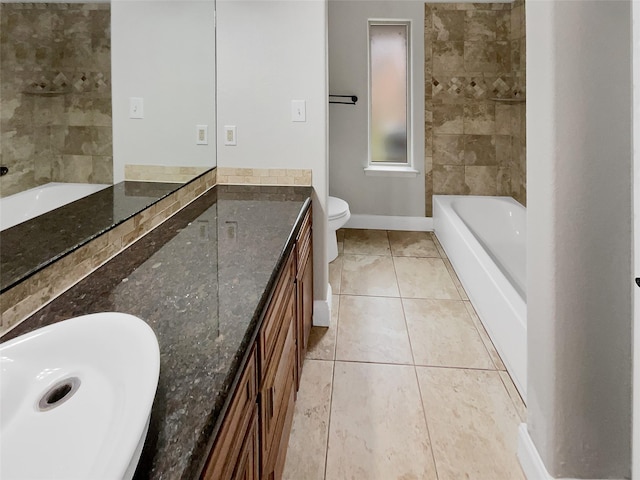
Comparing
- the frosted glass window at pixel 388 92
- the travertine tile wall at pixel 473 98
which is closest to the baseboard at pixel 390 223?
the travertine tile wall at pixel 473 98

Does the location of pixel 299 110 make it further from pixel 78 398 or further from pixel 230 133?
pixel 78 398

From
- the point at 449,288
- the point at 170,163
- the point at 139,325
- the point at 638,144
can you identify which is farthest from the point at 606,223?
the point at 449,288

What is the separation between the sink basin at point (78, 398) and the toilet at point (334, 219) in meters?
2.74

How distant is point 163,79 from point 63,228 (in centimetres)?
89

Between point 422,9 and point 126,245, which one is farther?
point 422,9

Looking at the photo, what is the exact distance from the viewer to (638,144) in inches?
41.4

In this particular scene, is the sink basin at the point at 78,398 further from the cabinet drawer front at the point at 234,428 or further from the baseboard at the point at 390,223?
the baseboard at the point at 390,223

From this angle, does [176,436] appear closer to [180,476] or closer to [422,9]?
[180,476]

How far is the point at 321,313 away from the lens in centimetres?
271

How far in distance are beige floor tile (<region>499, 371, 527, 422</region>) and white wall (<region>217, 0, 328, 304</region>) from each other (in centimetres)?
123

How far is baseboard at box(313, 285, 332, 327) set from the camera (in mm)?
2695

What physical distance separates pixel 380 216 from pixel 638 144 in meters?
3.84

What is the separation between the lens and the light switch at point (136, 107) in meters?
1.56

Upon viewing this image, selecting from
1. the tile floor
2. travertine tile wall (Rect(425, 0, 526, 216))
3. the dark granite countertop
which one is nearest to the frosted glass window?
travertine tile wall (Rect(425, 0, 526, 216))
